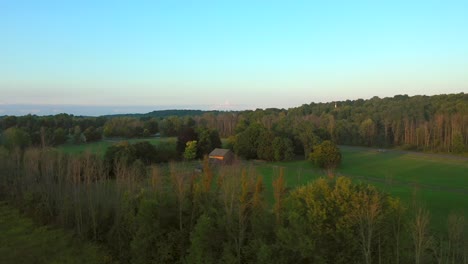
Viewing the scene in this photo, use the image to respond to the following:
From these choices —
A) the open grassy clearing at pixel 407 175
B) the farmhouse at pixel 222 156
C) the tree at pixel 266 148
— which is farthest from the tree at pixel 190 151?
the open grassy clearing at pixel 407 175

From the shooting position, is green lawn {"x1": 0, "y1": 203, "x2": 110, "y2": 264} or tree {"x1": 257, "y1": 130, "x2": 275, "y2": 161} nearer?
green lawn {"x1": 0, "y1": 203, "x2": 110, "y2": 264}

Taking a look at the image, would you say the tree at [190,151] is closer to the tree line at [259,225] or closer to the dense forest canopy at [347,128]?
the dense forest canopy at [347,128]

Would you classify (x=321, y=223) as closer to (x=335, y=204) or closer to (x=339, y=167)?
(x=335, y=204)

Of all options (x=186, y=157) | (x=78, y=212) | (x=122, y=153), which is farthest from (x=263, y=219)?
(x=186, y=157)

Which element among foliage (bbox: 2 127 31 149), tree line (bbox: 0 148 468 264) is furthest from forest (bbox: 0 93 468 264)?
foliage (bbox: 2 127 31 149)

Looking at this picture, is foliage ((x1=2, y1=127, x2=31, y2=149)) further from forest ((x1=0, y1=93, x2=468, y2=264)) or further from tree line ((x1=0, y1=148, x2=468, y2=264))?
tree line ((x1=0, y1=148, x2=468, y2=264))
